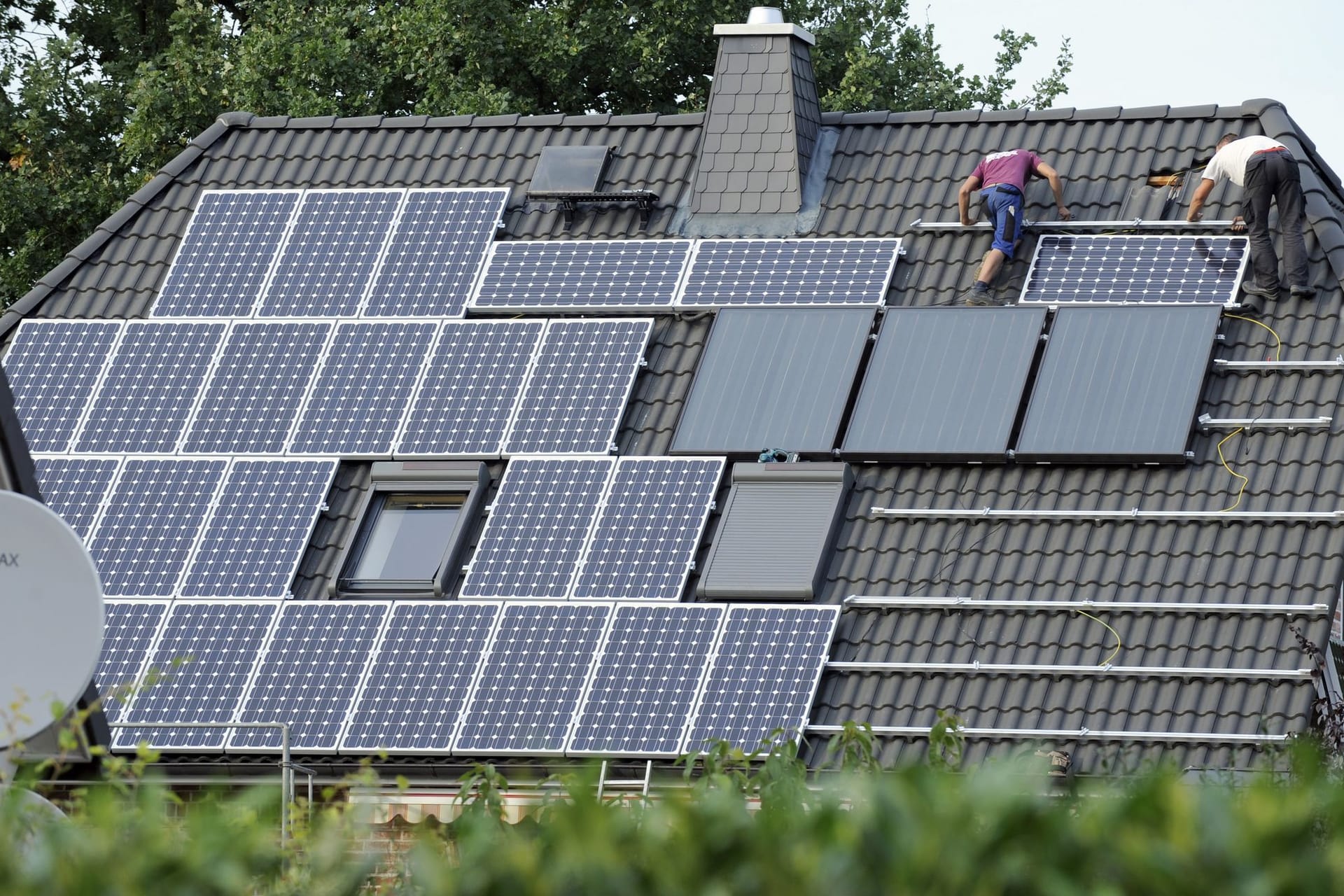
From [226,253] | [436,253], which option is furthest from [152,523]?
[436,253]

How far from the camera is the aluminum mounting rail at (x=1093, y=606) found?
46.2ft

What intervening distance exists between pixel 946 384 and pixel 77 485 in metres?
6.70

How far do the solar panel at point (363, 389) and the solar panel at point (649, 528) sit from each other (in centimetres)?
200

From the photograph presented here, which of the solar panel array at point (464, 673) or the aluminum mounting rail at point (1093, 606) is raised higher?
the aluminum mounting rail at point (1093, 606)

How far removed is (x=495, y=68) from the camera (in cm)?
2988

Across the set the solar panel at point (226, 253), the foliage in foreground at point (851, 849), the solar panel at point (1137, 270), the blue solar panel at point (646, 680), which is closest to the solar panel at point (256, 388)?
the solar panel at point (226, 253)

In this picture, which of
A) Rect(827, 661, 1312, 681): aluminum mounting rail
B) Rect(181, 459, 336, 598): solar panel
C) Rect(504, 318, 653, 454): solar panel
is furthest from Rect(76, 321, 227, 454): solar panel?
Rect(827, 661, 1312, 681): aluminum mounting rail

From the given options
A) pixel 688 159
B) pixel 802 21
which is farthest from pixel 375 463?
pixel 802 21

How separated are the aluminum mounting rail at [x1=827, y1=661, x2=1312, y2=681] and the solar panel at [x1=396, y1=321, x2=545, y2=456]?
139 inches

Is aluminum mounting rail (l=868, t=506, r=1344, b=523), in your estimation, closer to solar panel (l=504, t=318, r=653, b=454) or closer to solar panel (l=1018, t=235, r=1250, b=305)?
solar panel (l=1018, t=235, r=1250, b=305)

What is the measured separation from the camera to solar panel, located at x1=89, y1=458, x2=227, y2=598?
16.3 m

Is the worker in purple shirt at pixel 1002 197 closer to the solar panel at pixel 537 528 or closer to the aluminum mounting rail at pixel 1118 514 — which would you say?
the aluminum mounting rail at pixel 1118 514

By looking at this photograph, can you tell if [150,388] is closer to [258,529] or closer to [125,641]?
[258,529]

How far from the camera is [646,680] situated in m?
14.6
